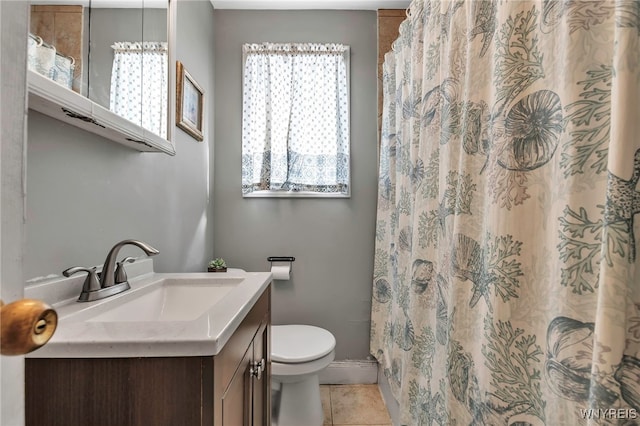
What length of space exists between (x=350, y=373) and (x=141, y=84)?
1984mm

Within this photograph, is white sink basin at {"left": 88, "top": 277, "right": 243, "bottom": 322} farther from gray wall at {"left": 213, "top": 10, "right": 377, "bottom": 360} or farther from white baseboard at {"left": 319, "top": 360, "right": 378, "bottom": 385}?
white baseboard at {"left": 319, "top": 360, "right": 378, "bottom": 385}

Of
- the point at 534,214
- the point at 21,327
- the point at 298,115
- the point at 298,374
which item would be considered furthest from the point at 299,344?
the point at 21,327

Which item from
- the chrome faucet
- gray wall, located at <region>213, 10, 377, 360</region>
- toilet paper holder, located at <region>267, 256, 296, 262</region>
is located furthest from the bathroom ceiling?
the chrome faucet

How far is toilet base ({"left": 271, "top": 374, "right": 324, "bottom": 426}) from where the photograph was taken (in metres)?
1.59

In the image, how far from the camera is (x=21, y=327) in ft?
0.75

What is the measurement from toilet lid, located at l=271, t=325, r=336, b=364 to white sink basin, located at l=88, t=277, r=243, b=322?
1.86 feet

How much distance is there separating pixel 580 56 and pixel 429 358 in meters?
1.01

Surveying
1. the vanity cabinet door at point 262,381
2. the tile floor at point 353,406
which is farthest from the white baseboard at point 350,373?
the vanity cabinet door at point 262,381

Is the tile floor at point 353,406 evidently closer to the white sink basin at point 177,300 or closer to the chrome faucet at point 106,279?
the white sink basin at point 177,300

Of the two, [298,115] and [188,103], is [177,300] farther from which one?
[298,115]

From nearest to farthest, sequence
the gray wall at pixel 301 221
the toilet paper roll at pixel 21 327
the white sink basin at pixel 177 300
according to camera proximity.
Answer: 1. the toilet paper roll at pixel 21 327
2. the white sink basin at pixel 177 300
3. the gray wall at pixel 301 221

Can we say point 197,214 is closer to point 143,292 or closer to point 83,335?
point 143,292

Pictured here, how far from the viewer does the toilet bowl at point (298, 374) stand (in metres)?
1.48

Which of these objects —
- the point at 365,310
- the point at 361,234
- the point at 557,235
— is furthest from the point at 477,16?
the point at 365,310
